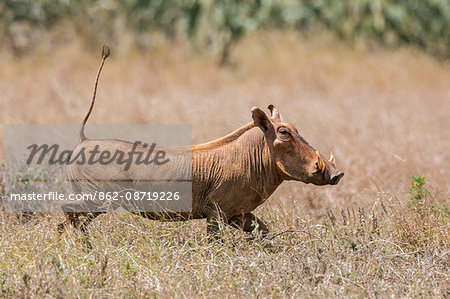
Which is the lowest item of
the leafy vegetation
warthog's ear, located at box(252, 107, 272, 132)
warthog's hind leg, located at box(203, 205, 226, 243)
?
warthog's hind leg, located at box(203, 205, 226, 243)

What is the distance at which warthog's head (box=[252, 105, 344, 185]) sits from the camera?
3.88 m

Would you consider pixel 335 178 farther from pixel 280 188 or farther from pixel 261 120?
pixel 280 188

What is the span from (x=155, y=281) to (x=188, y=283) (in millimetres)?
188

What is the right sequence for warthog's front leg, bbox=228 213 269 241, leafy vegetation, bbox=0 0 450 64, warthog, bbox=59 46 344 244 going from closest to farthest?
1. warthog, bbox=59 46 344 244
2. warthog's front leg, bbox=228 213 269 241
3. leafy vegetation, bbox=0 0 450 64

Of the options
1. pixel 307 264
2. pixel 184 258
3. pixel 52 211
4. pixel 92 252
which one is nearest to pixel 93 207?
pixel 92 252

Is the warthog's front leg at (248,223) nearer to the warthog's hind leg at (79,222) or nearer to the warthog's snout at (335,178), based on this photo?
the warthog's snout at (335,178)

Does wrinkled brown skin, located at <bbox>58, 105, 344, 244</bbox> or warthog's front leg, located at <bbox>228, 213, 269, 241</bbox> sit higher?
wrinkled brown skin, located at <bbox>58, 105, 344, 244</bbox>

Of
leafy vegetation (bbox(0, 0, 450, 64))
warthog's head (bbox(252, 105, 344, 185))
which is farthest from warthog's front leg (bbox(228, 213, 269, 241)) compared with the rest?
leafy vegetation (bbox(0, 0, 450, 64))

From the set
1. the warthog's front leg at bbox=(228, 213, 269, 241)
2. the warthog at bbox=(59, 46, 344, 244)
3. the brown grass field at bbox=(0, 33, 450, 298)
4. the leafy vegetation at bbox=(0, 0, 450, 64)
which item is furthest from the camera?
the leafy vegetation at bbox=(0, 0, 450, 64)

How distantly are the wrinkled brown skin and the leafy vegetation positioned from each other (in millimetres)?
9231

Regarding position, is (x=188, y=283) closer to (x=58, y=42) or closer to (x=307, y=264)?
(x=307, y=264)

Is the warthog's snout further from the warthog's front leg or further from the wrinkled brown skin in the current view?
the warthog's front leg

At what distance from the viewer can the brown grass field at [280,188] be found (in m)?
3.82

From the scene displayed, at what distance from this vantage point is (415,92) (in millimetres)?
11273
